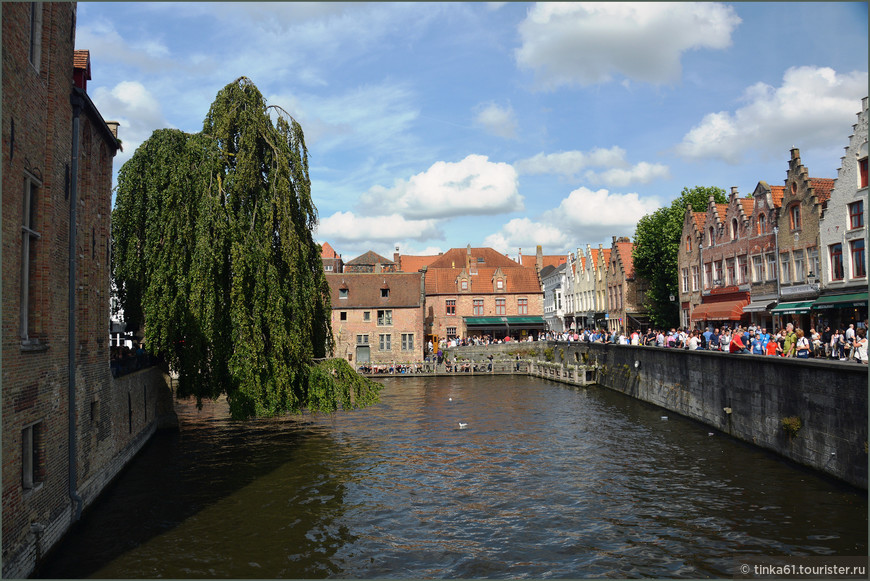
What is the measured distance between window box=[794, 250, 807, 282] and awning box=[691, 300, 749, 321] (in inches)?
180

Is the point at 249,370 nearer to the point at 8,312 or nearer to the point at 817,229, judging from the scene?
the point at 8,312

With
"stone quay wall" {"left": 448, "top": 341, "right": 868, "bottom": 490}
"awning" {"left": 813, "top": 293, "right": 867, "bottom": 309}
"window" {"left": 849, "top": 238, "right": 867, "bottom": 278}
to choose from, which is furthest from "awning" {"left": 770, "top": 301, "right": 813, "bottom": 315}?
"stone quay wall" {"left": 448, "top": 341, "right": 868, "bottom": 490}

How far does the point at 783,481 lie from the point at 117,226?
885 inches

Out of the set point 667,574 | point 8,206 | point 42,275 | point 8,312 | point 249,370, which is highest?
point 8,206

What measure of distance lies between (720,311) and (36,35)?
36.5 metres

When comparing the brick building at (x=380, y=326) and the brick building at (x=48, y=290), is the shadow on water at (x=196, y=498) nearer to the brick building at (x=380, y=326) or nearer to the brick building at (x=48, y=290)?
the brick building at (x=48, y=290)

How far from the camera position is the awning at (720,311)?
3566 cm

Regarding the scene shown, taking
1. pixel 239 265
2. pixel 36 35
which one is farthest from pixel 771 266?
pixel 36 35

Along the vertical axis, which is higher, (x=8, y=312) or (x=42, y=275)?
(x=42, y=275)

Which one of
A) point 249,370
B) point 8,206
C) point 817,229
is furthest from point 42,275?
point 817,229

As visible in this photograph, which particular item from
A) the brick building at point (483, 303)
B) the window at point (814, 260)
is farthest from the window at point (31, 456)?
the brick building at point (483, 303)

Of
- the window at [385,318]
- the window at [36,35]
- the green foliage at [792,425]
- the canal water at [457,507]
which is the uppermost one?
the window at [36,35]

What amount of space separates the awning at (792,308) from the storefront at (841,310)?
0.36m

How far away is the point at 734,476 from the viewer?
16.9 metres
